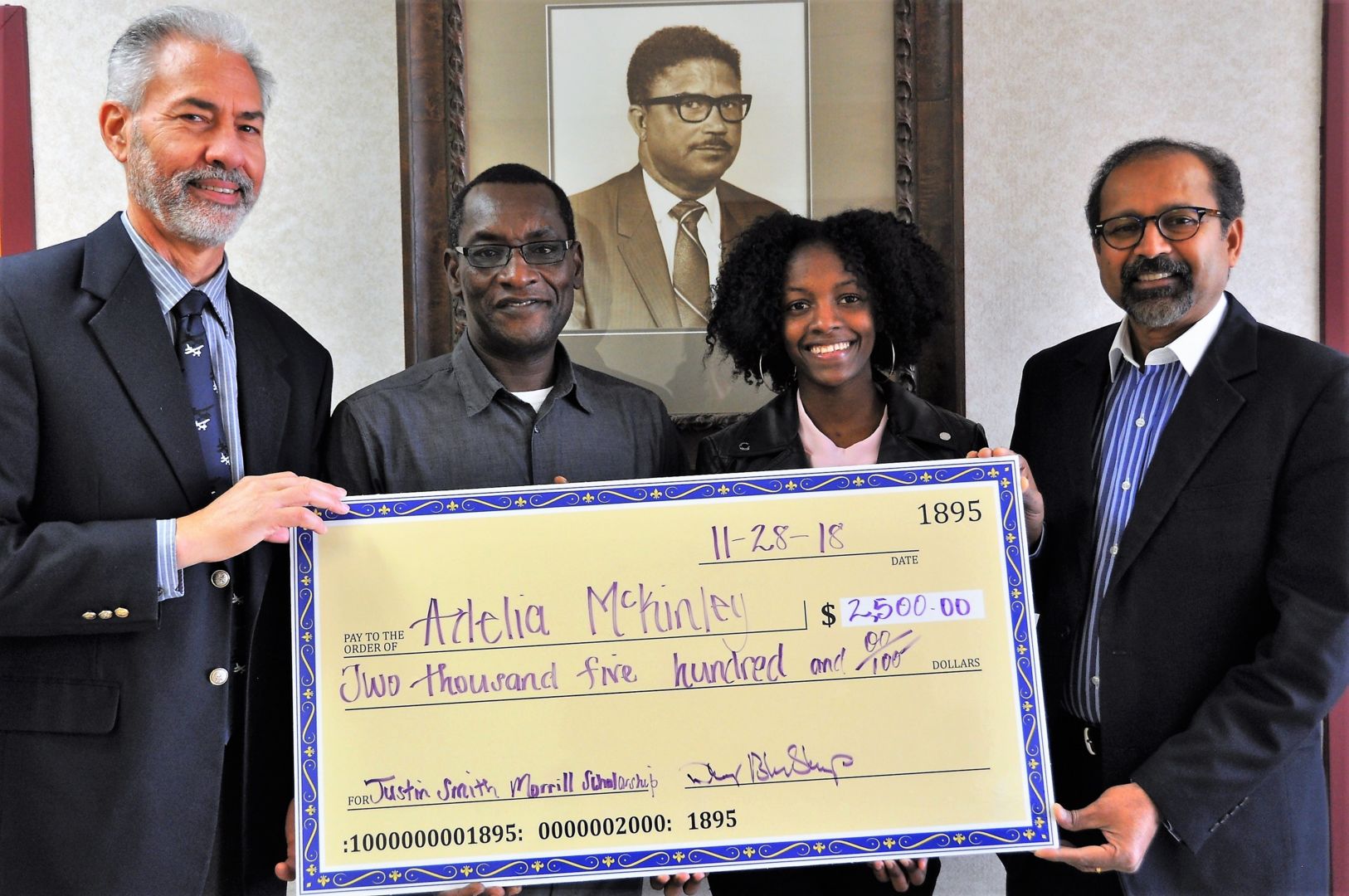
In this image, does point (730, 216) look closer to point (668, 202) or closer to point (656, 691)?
point (668, 202)

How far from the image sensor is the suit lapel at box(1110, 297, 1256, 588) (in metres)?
Answer: 1.81

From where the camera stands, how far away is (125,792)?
1.67m

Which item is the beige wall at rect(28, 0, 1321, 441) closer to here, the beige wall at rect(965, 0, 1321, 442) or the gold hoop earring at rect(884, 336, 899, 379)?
the beige wall at rect(965, 0, 1321, 442)

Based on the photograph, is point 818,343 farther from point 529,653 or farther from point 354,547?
point 354,547

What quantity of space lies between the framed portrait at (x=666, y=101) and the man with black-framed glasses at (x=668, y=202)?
14 mm

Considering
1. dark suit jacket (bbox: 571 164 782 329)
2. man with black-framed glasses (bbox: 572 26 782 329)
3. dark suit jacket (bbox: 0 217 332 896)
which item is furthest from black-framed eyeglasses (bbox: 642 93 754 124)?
dark suit jacket (bbox: 0 217 332 896)

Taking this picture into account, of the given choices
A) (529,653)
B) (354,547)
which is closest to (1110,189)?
(529,653)

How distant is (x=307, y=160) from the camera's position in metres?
2.52

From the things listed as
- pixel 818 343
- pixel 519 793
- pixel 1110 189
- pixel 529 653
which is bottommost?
pixel 519 793

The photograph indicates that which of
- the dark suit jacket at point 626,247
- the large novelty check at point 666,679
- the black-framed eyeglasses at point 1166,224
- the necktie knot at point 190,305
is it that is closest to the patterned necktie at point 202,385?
the necktie knot at point 190,305

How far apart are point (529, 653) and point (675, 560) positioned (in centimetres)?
31

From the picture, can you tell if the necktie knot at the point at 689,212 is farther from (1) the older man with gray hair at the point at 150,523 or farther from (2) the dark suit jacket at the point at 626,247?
(1) the older man with gray hair at the point at 150,523

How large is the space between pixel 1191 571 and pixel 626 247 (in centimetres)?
143

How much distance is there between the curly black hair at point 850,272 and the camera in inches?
88.0
